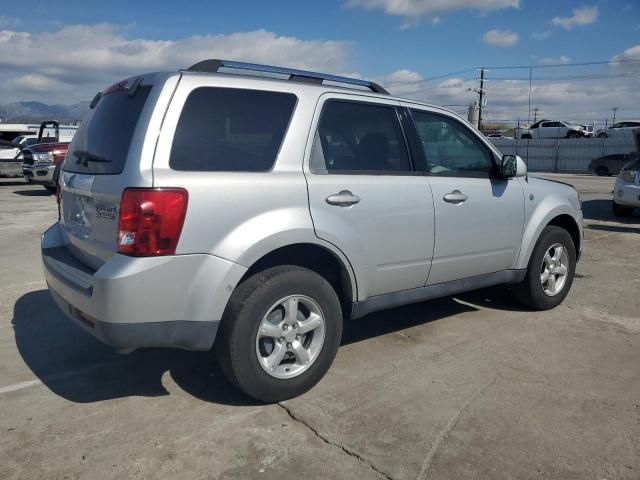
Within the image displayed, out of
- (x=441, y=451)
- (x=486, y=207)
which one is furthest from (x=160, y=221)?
(x=486, y=207)

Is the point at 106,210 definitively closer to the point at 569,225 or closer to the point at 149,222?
the point at 149,222

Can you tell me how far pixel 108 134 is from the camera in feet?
11.1

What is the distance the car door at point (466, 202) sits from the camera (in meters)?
4.23

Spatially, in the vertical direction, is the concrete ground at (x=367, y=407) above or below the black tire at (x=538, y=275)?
below

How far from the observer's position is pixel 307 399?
3516mm

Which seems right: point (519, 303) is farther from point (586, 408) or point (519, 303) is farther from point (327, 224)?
point (327, 224)

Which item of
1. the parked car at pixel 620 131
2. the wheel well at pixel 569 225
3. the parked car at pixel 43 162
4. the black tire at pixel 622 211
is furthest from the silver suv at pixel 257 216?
the parked car at pixel 620 131

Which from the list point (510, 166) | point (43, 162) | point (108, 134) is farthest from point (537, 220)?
point (43, 162)

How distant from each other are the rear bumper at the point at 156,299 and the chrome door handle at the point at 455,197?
5.87 feet

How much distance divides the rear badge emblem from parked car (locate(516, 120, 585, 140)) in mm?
44614

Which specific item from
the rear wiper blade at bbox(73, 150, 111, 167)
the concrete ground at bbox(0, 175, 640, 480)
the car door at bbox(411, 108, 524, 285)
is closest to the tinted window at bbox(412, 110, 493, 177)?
the car door at bbox(411, 108, 524, 285)

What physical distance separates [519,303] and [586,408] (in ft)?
6.78

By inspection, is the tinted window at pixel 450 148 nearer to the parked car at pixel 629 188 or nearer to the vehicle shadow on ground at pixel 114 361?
the vehicle shadow on ground at pixel 114 361

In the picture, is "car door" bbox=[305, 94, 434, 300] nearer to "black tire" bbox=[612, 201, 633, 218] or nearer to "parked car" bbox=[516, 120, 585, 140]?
"black tire" bbox=[612, 201, 633, 218]
